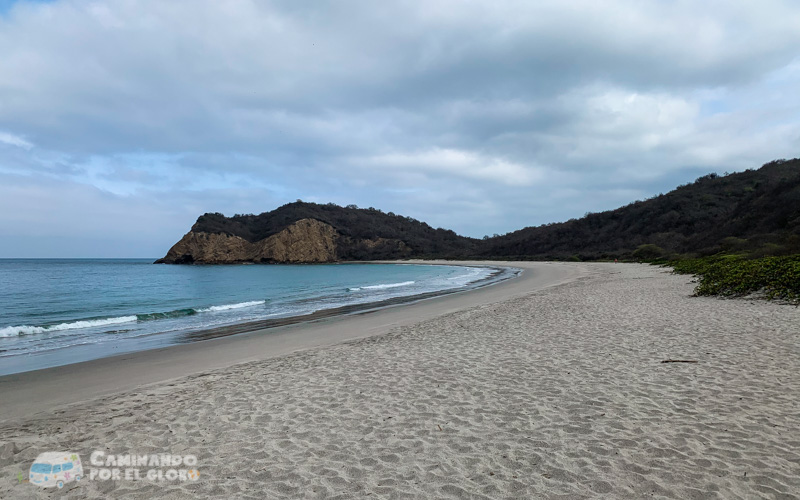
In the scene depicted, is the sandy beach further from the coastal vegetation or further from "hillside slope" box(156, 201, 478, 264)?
"hillside slope" box(156, 201, 478, 264)

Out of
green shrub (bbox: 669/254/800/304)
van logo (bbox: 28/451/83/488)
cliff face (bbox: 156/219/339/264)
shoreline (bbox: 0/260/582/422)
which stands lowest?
shoreline (bbox: 0/260/582/422)

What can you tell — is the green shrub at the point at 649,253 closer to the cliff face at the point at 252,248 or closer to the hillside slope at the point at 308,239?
the hillside slope at the point at 308,239

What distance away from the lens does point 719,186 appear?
2781 inches

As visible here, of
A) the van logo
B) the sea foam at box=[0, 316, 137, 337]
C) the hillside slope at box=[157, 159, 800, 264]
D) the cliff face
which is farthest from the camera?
the cliff face

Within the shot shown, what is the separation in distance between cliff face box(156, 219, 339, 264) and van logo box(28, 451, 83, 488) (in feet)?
333

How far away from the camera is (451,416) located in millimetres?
4734

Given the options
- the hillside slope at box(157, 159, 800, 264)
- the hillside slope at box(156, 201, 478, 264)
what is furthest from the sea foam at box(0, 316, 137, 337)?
the hillside slope at box(156, 201, 478, 264)

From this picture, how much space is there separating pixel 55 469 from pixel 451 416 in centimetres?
391

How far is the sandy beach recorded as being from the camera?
335 cm

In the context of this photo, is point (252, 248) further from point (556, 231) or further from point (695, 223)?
point (695, 223)

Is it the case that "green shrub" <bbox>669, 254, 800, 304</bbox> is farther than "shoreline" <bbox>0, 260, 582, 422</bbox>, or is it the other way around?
"green shrub" <bbox>669, 254, 800, 304</bbox>

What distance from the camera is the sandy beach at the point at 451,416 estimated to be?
3354 millimetres

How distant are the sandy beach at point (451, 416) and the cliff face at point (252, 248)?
97.0 meters

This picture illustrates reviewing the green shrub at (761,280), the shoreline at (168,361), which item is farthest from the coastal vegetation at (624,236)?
the shoreline at (168,361)
